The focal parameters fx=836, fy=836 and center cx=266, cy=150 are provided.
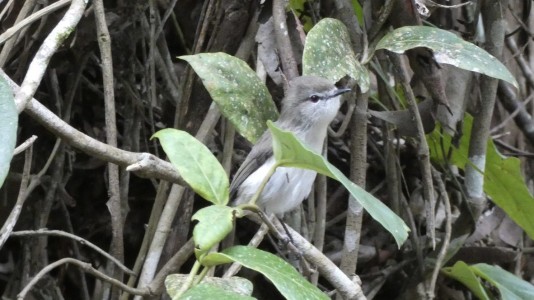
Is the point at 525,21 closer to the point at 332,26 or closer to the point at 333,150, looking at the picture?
the point at 333,150

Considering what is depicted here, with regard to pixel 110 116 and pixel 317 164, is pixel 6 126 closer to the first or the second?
pixel 317 164

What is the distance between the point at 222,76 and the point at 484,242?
172 centimetres

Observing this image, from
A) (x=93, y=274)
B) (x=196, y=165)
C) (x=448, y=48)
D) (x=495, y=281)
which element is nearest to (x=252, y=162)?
(x=93, y=274)

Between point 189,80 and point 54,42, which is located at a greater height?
point 54,42

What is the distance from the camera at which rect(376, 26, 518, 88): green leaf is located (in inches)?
86.4

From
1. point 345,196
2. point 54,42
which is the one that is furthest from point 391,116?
point 54,42

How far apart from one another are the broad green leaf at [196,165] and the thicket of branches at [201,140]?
58 centimetres

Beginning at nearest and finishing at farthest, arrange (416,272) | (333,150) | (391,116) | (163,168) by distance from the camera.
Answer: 1. (163,168)
2. (391,116)
3. (416,272)
4. (333,150)

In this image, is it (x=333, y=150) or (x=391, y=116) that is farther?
(x=333, y=150)

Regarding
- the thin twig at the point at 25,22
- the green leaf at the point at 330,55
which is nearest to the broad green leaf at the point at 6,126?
the thin twig at the point at 25,22

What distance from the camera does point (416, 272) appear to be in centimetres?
313

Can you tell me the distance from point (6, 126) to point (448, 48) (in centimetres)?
125

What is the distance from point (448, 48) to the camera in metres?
2.26

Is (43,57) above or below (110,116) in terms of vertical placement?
above
